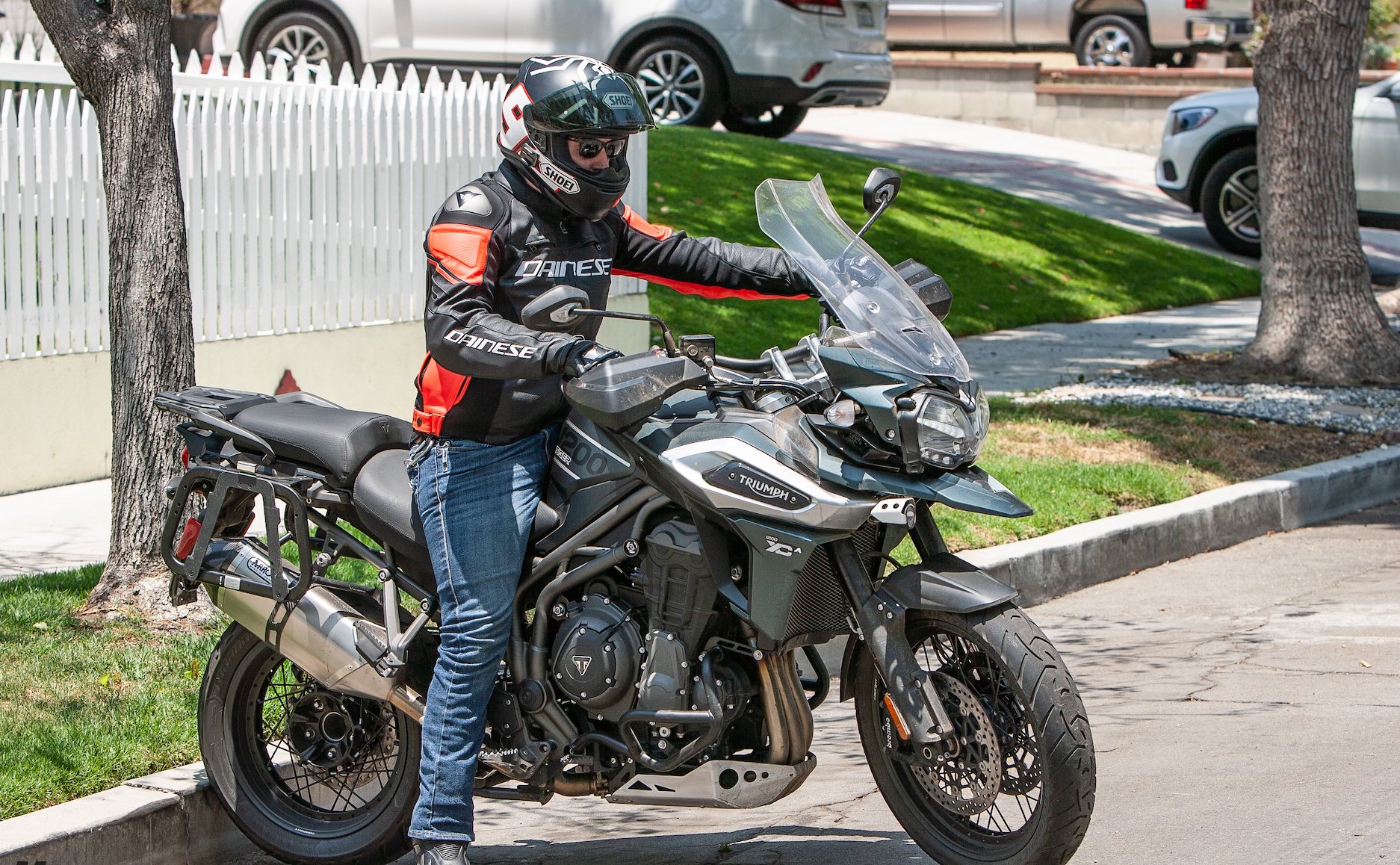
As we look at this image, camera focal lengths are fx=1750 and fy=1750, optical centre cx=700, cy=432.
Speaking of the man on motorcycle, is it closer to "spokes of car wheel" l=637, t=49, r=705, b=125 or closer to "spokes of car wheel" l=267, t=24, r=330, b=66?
"spokes of car wheel" l=637, t=49, r=705, b=125

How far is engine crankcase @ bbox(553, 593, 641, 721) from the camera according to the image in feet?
13.9

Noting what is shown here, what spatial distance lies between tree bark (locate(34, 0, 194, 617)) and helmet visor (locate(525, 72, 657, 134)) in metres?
2.60

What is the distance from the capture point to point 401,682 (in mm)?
4527

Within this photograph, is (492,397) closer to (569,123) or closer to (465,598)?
(465,598)

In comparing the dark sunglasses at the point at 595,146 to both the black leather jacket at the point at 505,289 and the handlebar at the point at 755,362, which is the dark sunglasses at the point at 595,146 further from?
the handlebar at the point at 755,362

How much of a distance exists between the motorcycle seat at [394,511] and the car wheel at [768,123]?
13.1 m

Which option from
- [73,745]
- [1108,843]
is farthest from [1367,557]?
[73,745]

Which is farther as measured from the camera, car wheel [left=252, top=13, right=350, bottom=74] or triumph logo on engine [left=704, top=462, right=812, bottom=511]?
car wheel [left=252, top=13, right=350, bottom=74]

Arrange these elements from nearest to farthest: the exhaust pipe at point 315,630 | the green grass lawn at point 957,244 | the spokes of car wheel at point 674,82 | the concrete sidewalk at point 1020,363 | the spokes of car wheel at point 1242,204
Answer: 1. the exhaust pipe at point 315,630
2. the concrete sidewalk at point 1020,363
3. the green grass lawn at point 957,244
4. the spokes of car wheel at point 674,82
5. the spokes of car wheel at point 1242,204

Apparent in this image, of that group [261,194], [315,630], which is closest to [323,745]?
[315,630]

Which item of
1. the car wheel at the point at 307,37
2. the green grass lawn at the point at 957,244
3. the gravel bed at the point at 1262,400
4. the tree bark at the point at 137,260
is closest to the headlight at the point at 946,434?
the tree bark at the point at 137,260

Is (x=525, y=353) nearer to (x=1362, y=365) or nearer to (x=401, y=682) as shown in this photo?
(x=401, y=682)

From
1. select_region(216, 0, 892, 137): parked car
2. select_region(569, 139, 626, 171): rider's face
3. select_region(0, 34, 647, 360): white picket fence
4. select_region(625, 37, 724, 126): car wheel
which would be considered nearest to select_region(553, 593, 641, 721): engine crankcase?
select_region(569, 139, 626, 171): rider's face

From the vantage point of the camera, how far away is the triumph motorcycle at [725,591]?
4.00 metres
